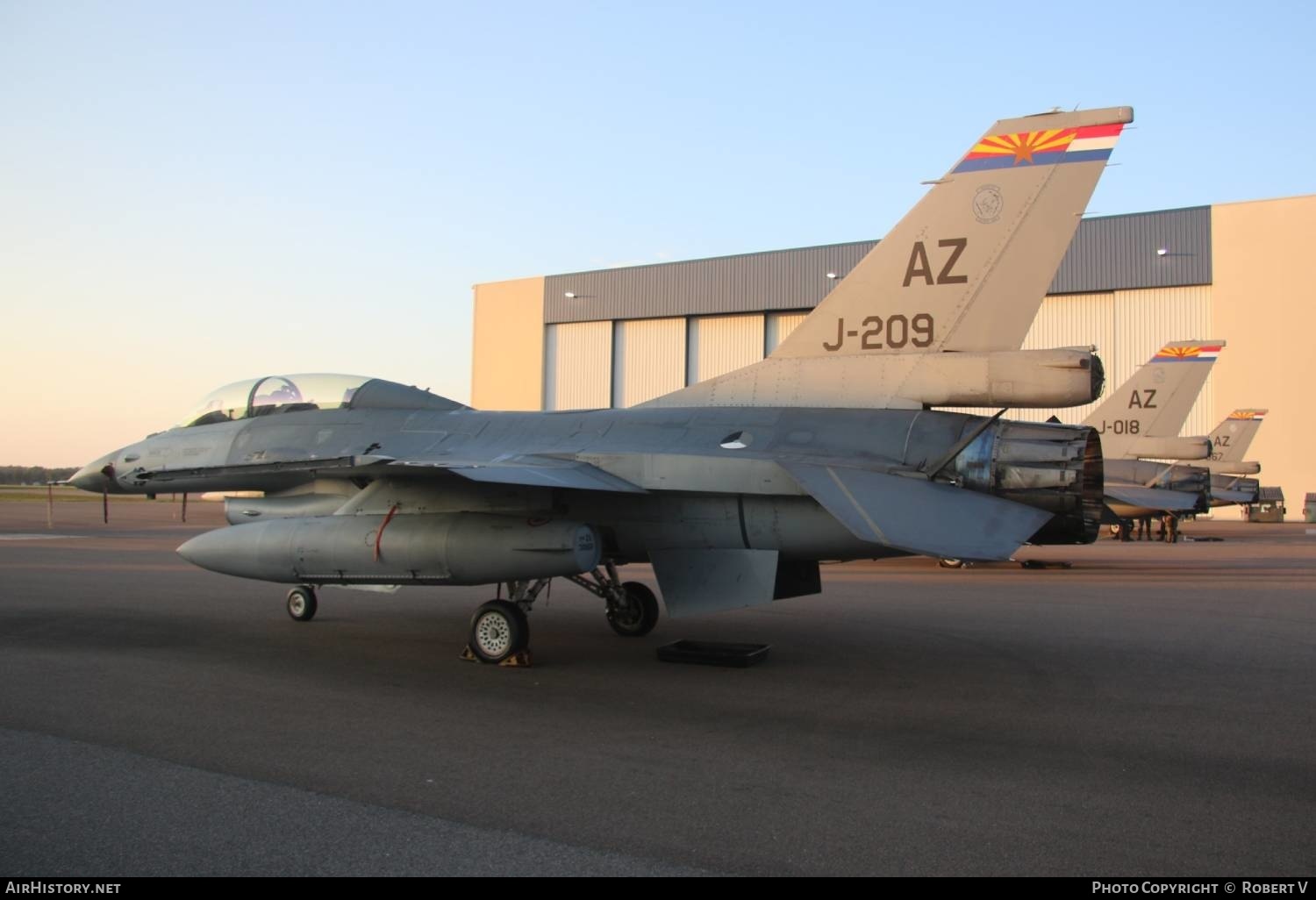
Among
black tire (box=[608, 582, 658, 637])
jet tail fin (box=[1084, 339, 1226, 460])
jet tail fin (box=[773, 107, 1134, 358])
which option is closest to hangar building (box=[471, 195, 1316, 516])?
jet tail fin (box=[1084, 339, 1226, 460])

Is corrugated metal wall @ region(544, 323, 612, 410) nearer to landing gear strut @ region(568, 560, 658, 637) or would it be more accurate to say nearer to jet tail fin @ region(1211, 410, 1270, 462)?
jet tail fin @ region(1211, 410, 1270, 462)

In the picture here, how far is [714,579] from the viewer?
786 cm

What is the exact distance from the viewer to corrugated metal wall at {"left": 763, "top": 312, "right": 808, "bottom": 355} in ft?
142

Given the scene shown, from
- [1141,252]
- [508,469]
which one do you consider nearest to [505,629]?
[508,469]

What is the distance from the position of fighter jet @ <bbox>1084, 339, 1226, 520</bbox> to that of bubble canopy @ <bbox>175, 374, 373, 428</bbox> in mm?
19575

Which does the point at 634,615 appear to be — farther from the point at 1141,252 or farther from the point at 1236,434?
the point at 1141,252

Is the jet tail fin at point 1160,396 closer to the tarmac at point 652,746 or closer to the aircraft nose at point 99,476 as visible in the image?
the tarmac at point 652,746

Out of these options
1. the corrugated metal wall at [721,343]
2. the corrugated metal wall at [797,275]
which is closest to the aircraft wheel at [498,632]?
the corrugated metal wall at [797,275]

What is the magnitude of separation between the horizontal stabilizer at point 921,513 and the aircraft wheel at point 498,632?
2.66 m

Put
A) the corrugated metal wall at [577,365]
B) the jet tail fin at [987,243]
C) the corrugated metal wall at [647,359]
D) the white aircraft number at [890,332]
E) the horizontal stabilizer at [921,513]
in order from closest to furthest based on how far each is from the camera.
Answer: the horizontal stabilizer at [921,513], the jet tail fin at [987,243], the white aircraft number at [890,332], the corrugated metal wall at [647,359], the corrugated metal wall at [577,365]

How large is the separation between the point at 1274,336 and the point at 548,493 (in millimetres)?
38086

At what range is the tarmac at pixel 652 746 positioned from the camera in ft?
13.2

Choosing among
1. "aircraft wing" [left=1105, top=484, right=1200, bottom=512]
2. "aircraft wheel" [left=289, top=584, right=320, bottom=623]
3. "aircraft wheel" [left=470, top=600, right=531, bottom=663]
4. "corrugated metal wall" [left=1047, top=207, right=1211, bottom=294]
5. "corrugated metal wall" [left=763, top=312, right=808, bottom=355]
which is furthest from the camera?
"corrugated metal wall" [left=763, top=312, right=808, bottom=355]

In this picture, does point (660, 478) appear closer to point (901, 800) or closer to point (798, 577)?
point (798, 577)
